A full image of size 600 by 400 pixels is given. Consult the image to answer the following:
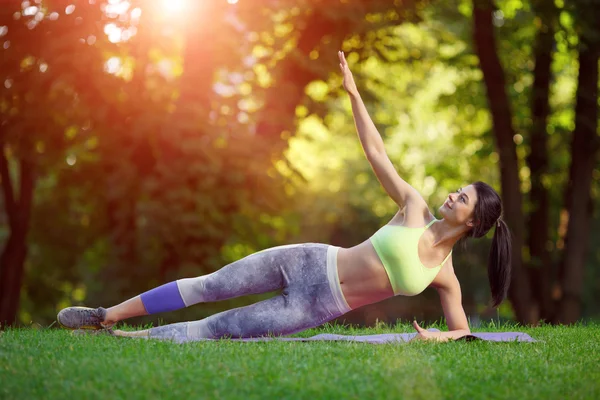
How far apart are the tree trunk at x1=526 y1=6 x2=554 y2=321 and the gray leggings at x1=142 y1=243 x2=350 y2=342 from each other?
791 cm

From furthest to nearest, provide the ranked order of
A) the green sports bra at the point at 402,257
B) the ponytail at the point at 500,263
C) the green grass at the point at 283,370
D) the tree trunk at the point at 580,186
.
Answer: the tree trunk at the point at 580,186 → the ponytail at the point at 500,263 → the green sports bra at the point at 402,257 → the green grass at the point at 283,370

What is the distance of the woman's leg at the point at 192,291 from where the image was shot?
5348 mm

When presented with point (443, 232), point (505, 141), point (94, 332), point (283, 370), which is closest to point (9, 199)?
point (505, 141)

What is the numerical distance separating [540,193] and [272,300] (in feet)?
28.1

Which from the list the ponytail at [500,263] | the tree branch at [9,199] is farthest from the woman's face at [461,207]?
the tree branch at [9,199]

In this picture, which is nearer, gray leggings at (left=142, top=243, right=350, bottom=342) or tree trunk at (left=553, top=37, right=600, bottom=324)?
gray leggings at (left=142, top=243, right=350, bottom=342)

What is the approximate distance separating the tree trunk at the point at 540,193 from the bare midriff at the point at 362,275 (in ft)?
25.5

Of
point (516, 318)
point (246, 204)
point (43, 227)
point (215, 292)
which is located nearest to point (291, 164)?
point (246, 204)

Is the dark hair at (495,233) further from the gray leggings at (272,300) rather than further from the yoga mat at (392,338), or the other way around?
the gray leggings at (272,300)

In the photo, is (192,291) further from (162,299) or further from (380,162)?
(380,162)

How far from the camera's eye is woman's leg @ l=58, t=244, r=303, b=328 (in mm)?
5348

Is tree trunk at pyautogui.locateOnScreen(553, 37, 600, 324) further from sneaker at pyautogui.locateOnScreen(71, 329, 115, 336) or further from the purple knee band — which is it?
sneaker at pyautogui.locateOnScreen(71, 329, 115, 336)

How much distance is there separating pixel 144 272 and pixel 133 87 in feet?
8.31

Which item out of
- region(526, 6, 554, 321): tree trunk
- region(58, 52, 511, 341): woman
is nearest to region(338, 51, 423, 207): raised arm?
region(58, 52, 511, 341): woman
